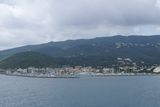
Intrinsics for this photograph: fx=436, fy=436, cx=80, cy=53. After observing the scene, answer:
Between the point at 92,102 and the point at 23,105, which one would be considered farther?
the point at 92,102

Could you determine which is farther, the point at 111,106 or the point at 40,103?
the point at 40,103

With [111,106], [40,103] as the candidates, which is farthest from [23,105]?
[111,106]

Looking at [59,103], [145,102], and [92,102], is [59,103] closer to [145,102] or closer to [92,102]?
[92,102]

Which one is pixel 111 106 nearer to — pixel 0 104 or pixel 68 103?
pixel 68 103

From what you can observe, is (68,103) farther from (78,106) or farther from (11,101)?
(11,101)

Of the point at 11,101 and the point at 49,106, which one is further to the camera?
the point at 11,101

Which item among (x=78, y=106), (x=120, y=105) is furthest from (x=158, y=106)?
(x=78, y=106)

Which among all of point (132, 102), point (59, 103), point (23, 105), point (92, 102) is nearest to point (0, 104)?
→ point (23, 105)
